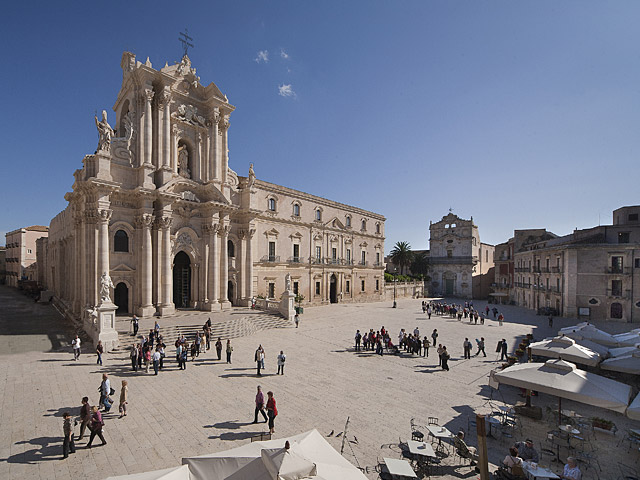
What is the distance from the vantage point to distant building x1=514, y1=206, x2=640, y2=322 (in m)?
29.5

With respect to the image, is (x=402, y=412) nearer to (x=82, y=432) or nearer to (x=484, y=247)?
(x=82, y=432)

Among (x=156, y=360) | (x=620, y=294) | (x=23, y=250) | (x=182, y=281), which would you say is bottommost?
(x=156, y=360)

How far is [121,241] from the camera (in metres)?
22.7

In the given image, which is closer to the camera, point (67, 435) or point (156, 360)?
point (67, 435)

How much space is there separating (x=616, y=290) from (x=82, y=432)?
40177 mm

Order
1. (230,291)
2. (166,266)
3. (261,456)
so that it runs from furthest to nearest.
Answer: (230,291), (166,266), (261,456)

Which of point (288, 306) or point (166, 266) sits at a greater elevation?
point (166, 266)

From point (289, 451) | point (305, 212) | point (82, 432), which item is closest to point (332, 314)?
point (305, 212)

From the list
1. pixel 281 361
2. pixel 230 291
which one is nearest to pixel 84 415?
pixel 281 361

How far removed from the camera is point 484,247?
205 ft

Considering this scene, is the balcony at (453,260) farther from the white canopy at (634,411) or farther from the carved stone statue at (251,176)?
the white canopy at (634,411)

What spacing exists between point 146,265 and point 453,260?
5075 cm

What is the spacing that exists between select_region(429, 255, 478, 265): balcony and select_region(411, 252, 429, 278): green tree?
1.19m

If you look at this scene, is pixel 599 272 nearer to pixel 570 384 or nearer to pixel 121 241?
pixel 570 384
